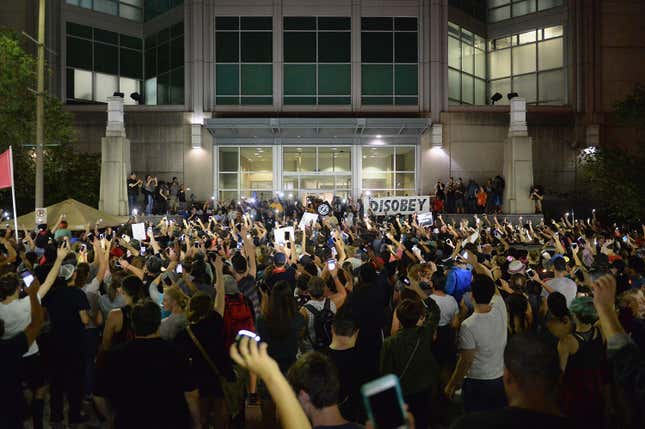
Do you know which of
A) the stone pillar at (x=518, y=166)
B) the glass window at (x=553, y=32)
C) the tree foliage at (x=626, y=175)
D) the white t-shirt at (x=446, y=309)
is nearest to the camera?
the white t-shirt at (x=446, y=309)

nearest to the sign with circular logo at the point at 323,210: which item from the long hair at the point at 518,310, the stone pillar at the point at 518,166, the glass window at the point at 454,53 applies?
the stone pillar at the point at 518,166

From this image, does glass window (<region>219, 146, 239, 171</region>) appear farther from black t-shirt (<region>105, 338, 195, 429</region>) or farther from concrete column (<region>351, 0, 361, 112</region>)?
black t-shirt (<region>105, 338, 195, 429</region>)

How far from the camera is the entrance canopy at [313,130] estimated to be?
3288 cm

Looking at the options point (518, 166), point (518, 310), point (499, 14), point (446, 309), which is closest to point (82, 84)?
point (518, 166)

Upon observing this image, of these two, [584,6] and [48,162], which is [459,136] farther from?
[48,162]

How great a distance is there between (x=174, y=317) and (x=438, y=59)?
31988 millimetres

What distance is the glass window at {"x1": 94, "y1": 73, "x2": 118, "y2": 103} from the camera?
36594 millimetres

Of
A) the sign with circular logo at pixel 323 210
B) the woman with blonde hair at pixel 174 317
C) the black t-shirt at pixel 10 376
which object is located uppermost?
the sign with circular logo at pixel 323 210

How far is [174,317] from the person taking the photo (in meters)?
5.57

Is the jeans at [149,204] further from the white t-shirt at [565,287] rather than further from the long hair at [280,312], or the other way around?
the long hair at [280,312]

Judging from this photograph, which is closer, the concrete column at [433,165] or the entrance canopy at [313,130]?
the entrance canopy at [313,130]

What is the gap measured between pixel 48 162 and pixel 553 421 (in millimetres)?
28352

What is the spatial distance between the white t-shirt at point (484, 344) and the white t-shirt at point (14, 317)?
157 inches

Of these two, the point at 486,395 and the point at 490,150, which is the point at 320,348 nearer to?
the point at 486,395
